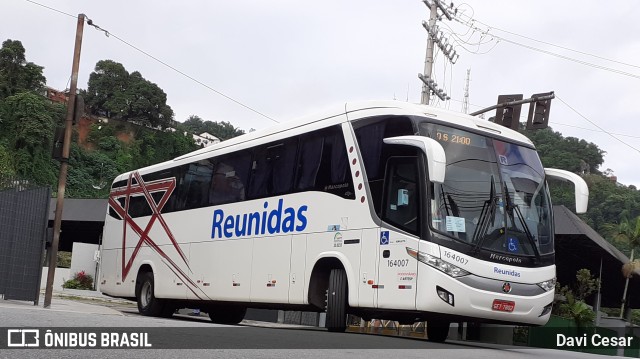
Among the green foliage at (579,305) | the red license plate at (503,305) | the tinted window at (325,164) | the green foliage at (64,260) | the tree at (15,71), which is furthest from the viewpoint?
the tree at (15,71)

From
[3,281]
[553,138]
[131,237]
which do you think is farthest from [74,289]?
[553,138]

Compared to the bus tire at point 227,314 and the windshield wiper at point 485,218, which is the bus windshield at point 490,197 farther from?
the bus tire at point 227,314

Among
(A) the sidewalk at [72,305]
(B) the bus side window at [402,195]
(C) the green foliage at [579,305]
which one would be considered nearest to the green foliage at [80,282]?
(A) the sidewalk at [72,305]

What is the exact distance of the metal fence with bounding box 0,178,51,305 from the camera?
54.9 ft

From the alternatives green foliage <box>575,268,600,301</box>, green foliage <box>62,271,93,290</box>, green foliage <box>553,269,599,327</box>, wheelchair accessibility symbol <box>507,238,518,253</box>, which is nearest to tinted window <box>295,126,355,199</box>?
wheelchair accessibility symbol <box>507,238,518,253</box>

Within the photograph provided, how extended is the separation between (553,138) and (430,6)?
4640 centimetres

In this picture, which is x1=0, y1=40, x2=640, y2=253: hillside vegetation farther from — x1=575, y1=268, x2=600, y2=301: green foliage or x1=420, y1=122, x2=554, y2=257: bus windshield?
x1=420, y1=122, x2=554, y2=257: bus windshield

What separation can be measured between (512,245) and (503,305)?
96cm

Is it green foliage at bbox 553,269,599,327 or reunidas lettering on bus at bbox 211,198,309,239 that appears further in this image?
green foliage at bbox 553,269,599,327

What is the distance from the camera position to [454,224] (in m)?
11.6

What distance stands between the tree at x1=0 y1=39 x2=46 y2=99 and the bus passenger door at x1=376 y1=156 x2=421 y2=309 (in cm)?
8329

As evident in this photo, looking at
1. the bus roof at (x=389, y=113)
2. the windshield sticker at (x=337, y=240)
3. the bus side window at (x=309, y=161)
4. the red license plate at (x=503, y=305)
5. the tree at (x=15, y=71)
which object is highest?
the tree at (x=15, y=71)

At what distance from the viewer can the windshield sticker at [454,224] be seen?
11516 millimetres

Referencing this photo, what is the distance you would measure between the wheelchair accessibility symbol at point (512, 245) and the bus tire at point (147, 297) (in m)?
9.89
